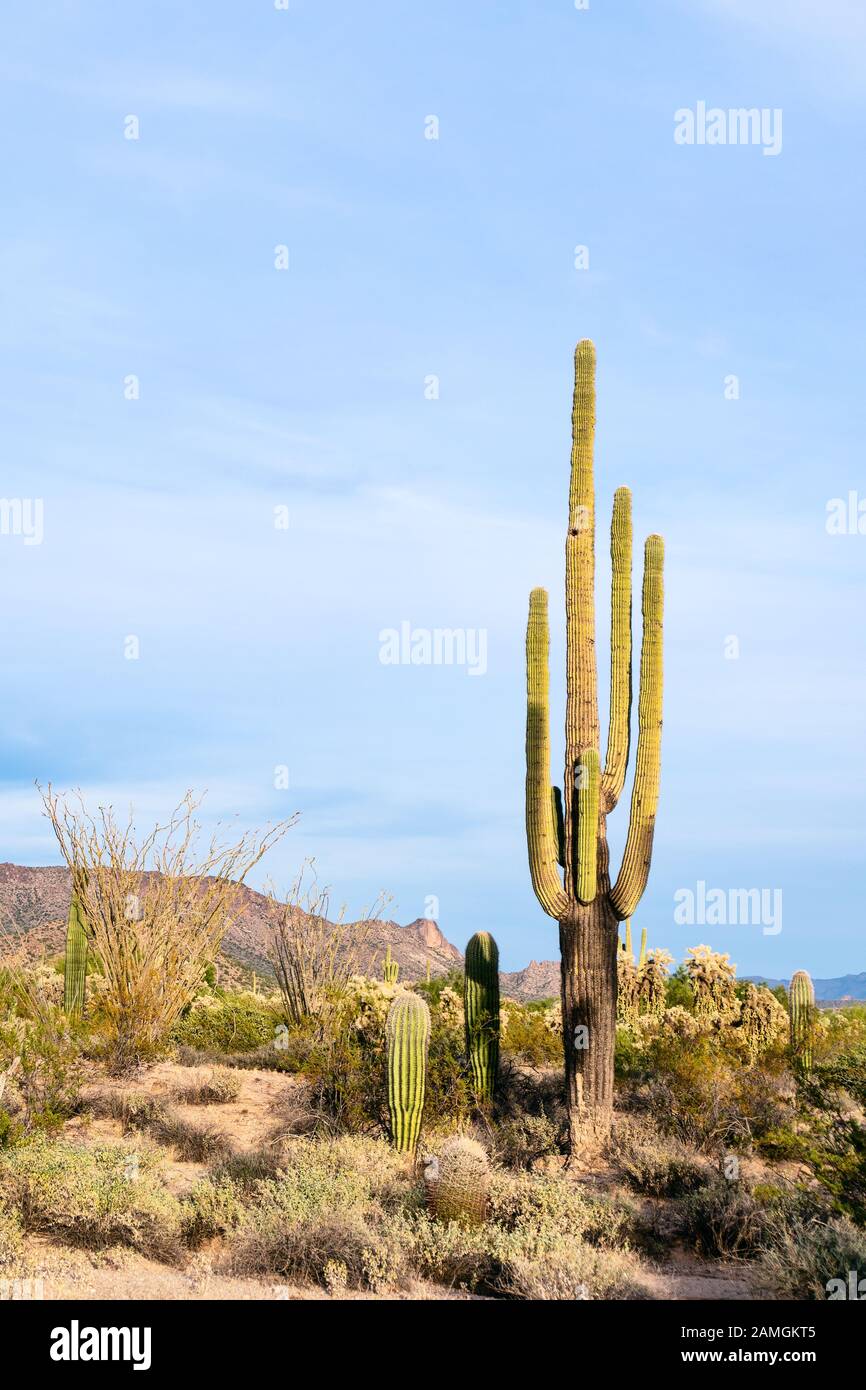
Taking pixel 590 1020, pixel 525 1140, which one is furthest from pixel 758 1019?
pixel 525 1140

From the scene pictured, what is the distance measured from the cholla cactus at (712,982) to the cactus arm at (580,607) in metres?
4.43

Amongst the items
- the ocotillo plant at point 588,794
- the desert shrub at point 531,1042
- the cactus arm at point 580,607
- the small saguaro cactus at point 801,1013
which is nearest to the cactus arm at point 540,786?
the ocotillo plant at point 588,794

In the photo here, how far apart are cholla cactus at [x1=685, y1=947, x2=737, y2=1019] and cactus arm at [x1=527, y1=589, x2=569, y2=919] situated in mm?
4410

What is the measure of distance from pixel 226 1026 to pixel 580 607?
291 inches

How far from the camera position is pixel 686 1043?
44.4 feet

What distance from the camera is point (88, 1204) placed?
9.02 metres

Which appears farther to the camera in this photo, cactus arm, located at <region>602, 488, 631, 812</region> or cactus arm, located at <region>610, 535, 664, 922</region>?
cactus arm, located at <region>602, 488, 631, 812</region>

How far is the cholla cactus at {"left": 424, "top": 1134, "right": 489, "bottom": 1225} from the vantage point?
903 cm

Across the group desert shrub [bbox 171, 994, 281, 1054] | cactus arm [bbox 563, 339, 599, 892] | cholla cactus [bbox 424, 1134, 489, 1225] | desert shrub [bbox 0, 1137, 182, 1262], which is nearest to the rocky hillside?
desert shrub [bbox 171, 994, 281, 1054]

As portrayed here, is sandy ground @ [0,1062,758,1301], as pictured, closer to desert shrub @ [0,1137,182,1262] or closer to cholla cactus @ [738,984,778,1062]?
desert shrub @ [0,1137,182,1262]

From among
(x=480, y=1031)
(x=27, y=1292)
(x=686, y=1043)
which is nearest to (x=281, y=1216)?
(x=27, y=1292)

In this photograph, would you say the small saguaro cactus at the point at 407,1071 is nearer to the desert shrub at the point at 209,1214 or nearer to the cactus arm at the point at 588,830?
the cactus arm at the point at 588,830

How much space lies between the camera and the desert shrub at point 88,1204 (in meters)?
8.91
